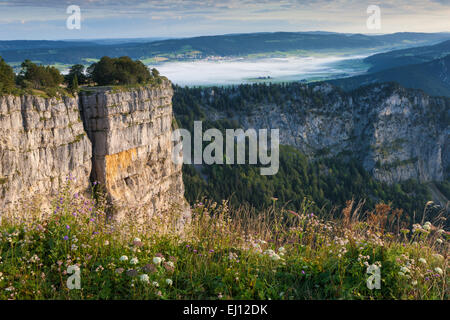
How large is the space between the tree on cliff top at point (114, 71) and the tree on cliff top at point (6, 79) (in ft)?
30.0

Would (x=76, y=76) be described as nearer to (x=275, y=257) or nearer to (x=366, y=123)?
(x=275, y=257)

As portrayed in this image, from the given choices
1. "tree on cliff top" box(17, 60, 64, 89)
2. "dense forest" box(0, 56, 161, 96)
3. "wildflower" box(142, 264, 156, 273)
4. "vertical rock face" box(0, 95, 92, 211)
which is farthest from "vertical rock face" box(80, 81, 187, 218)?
"wildflower" box(142, 264, 156, 273)

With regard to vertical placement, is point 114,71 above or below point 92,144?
above

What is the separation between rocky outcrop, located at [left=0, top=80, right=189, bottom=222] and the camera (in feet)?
77.6

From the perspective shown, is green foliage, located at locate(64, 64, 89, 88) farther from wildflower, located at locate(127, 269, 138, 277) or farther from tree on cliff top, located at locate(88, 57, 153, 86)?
wildflower, located at locate(127, 269, 138, 277)

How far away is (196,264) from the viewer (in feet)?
24.8

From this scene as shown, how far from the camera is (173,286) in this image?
6938mm

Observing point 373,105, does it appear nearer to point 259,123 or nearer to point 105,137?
point 259,123

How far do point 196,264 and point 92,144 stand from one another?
25.1m

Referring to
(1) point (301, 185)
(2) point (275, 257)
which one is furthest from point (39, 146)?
(1) point (301, 185)

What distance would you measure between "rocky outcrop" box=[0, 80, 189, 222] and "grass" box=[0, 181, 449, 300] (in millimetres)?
9700

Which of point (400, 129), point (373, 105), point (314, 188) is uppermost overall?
point (373, 105)
